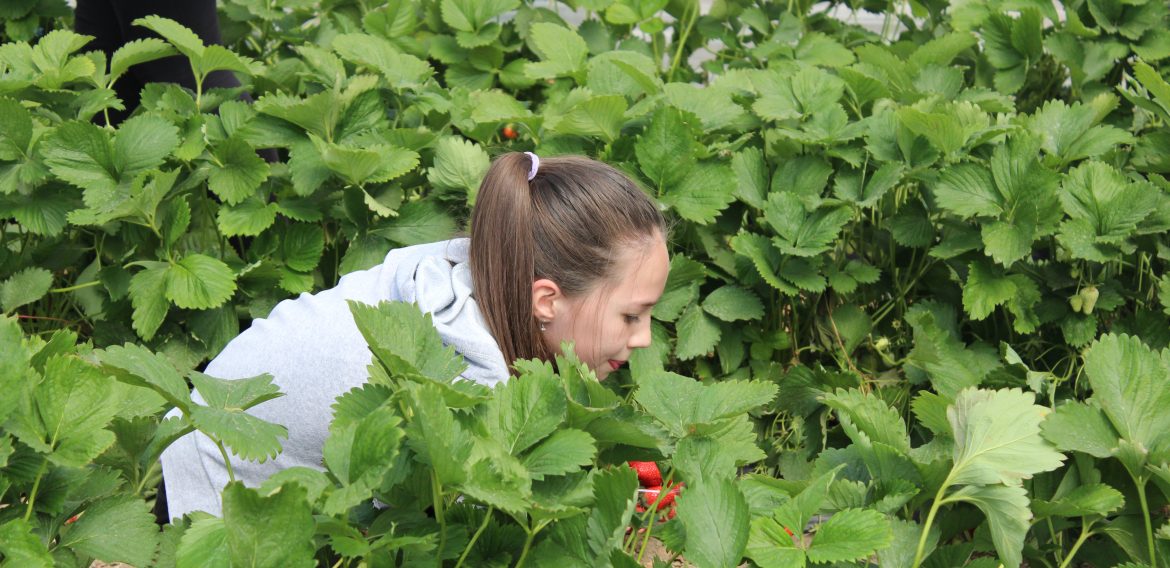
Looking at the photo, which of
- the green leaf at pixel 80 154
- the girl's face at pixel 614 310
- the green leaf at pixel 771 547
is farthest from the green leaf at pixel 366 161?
the green leaf at pixel 771 547

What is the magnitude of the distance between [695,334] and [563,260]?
47cm

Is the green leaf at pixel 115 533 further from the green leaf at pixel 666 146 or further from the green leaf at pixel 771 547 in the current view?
the green leaf at pixel 666 146

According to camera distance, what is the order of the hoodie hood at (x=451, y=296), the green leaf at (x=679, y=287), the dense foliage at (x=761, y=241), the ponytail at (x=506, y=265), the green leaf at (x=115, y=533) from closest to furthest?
the green leaf at (x=115, y=533), the dense foliage at (x=761, y=241), the hoodie hood at (x=451, y=296), the ponytail at (x=506, y=265), the green leaf at (x=679, y=287)

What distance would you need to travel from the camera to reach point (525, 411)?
1.16 metres

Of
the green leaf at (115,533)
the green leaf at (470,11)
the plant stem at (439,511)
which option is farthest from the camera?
the green leaf at (470,11)

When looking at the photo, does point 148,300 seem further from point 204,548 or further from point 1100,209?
point 1100,209

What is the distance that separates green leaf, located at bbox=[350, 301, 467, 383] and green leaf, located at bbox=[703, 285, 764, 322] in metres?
1.17

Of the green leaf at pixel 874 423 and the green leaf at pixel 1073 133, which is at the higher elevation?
the green leaf at pixel 874 423

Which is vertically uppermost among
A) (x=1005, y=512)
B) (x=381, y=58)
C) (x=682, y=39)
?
(x=1005, y=512)

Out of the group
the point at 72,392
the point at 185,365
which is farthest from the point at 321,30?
the point at 72,392

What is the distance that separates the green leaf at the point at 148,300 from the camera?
7.05 ft

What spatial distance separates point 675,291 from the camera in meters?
2.30

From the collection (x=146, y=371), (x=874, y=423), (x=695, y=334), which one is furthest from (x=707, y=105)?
(x=146, y=371)

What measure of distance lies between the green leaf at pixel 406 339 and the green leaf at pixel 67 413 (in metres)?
0.23
